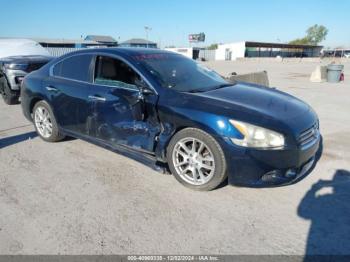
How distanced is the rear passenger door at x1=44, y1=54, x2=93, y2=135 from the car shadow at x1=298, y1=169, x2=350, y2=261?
9.97 ft

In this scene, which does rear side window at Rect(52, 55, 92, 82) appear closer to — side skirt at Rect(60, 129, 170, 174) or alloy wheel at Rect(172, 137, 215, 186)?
side skirt at Rect(60, 129, 170, 174)

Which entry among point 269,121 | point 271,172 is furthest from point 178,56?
point 271,172

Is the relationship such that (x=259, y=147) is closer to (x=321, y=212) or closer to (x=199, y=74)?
(x=321, y=212)

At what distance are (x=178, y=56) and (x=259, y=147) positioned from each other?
2.30m

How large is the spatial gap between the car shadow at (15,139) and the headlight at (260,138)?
13.3ft

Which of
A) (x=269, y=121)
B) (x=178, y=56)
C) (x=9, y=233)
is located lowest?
(x=9, y=233)

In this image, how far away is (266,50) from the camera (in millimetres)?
95750

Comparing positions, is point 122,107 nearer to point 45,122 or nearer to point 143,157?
point 143,157

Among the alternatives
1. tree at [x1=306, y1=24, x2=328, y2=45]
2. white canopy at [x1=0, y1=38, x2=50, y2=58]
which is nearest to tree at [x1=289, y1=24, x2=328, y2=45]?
tree at [x1=306, y1=24, x2=328, y2=45]

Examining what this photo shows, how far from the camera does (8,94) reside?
8570 millimetres

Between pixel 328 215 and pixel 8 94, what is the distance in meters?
8.58

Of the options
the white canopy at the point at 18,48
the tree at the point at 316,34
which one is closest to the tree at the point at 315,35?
the tree at the point at 316,34

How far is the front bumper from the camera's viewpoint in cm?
310

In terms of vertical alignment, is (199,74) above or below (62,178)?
above
